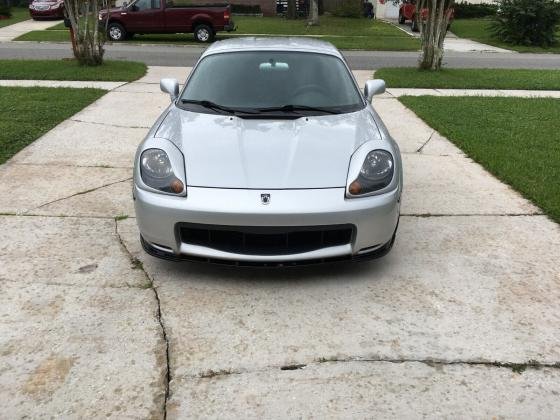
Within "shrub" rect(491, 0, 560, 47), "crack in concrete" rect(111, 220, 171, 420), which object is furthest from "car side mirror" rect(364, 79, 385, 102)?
"shrub" rect(491, 0, 560, 47)

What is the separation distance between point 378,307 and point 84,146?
4.71 metres

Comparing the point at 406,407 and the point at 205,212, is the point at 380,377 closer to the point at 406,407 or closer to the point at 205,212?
the point at 406,407

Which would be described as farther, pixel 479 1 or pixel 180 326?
pixel 479 1

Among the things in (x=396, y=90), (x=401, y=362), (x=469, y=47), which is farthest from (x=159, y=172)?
(x=469, y=47)

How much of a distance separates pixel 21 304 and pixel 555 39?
23401 mm

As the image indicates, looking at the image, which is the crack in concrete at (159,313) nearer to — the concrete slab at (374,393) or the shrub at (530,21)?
the concrete slab at (374,393)

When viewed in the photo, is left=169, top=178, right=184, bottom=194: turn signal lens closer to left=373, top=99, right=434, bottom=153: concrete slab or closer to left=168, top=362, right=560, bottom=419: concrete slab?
left=168, top=362, right=560, bottom=419: concrete slab

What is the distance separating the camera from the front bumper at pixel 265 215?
3483 mm

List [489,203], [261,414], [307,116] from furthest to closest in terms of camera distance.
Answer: [489,203] < [307,116] < [261,414]

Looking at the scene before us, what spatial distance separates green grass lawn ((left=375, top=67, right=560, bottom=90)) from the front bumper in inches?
336

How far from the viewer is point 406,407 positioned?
2.68m

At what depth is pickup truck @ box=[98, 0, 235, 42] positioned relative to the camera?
20.6 meters

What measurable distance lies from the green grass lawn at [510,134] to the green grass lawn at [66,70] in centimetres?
598

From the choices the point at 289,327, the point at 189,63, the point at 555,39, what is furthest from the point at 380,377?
the point at 555,39
